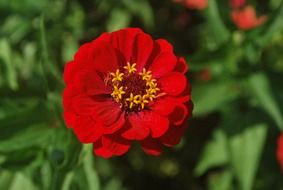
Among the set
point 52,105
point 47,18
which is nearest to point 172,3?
point 47,18

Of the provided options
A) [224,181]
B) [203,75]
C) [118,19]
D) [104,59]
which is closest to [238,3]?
[203,75]

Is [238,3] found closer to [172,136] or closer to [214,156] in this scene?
[214,156]

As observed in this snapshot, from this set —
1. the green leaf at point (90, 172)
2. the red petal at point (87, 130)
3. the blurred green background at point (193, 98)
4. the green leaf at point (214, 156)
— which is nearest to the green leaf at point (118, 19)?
the blurred green background at point (193, 98)

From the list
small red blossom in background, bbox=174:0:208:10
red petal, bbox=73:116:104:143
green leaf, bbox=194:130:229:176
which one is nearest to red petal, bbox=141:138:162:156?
red petal, bbox=73:116:104:143

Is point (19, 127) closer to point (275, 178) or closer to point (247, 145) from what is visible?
point (247, 145)

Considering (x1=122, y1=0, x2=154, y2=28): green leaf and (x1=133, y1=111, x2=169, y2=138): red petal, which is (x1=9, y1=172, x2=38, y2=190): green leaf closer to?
(x1=133, y1=111, x2=169, y2=138): red petal

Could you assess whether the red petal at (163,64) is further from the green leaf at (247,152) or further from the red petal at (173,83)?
the green leaf at (247,152)
